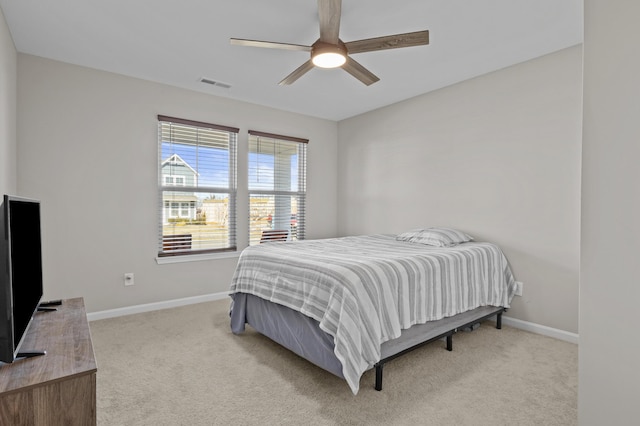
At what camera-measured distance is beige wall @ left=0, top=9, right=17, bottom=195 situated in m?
2.39

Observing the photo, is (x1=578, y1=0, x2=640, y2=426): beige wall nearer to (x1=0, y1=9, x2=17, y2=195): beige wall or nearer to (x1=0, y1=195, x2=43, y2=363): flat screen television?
(x1=0, y1=195, x2=43, y2=363): flat screen television

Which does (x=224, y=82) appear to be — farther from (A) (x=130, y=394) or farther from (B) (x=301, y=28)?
(A) (x=130, y=394)

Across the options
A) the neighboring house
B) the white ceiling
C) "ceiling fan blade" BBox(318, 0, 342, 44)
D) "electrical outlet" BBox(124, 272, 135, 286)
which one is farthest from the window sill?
"ceiling fan blade" BBox(318, 0, 342, 44)

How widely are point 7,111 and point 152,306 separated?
7.13 ft

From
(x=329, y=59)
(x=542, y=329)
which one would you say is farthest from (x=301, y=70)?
(x=542, y=329)

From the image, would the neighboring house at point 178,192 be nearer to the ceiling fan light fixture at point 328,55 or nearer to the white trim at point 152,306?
the white trim at point 152,306

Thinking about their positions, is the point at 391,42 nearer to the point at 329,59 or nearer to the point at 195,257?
the point at 329,59

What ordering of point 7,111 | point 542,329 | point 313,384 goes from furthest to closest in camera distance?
point 542,329 → point 7,111 → point 313,384

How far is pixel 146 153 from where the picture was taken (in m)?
3.63

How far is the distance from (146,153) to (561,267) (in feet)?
13.8

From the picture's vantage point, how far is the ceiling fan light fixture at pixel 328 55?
7.32 ft

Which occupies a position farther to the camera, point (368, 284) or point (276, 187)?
point (276, 187)

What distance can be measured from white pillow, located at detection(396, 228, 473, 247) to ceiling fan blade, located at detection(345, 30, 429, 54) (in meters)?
1.73

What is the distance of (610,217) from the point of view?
107 centimetres
